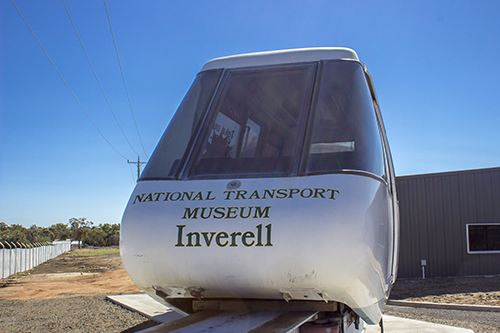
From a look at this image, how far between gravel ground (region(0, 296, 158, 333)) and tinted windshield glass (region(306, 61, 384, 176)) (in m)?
5.73

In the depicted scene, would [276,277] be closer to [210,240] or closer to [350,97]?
[210,240]

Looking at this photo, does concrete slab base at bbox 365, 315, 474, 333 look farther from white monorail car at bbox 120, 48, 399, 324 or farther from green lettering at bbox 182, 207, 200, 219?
green lettering at bbox 182, 207, 200, 219

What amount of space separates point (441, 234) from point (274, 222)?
16106 mm

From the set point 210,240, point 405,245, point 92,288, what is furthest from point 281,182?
point 405,245

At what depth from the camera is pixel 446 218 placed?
54.6ft

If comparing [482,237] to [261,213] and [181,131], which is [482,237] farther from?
[261,213]

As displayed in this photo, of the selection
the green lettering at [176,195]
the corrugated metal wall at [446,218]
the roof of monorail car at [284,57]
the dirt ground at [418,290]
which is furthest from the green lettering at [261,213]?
the corrugated metal wall at [446,218]

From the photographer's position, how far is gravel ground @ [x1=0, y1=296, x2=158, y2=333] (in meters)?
7.52

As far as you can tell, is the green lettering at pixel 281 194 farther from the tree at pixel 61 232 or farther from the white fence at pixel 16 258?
the tree at pixel 61 232

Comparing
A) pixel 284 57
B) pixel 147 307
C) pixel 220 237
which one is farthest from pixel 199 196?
pixel 147 307

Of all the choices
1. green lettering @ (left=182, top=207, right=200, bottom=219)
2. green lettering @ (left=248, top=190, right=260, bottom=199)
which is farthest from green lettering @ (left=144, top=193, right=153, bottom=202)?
green lettering @ (left=248, top=190, right=260, bottom=199)

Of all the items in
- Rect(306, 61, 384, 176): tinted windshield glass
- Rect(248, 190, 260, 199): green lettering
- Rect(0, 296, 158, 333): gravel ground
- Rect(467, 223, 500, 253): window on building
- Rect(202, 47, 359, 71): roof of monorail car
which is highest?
Rect(202, 47, 359, 71): roof of monorail car

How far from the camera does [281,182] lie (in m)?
2.72

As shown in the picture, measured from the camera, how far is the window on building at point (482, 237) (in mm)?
16359
